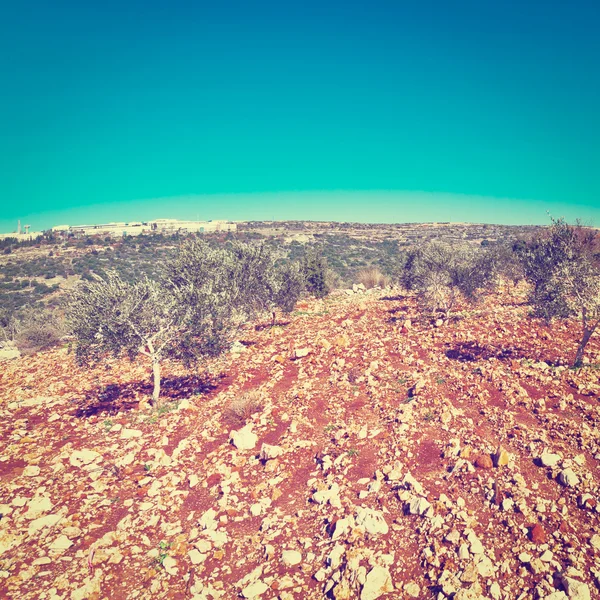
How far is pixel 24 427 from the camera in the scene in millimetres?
12820

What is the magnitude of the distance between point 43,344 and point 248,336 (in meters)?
16.0

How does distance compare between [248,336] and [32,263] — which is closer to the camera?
[248,336]

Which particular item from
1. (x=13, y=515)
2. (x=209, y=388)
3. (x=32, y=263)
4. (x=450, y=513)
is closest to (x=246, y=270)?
(x=209, y=388)

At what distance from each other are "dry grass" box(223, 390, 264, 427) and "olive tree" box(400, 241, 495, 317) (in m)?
14.7

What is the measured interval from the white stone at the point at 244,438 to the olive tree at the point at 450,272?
16.0 meters

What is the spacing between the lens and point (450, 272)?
2294cm

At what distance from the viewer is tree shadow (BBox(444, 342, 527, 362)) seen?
15016 mm

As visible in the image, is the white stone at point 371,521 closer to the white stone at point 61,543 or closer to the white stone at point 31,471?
the white stone at point 61,543

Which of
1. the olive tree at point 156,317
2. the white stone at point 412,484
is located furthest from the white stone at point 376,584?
the olive tree at point 156,317

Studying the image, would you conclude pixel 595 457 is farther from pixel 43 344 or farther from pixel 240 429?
pixel 43 344

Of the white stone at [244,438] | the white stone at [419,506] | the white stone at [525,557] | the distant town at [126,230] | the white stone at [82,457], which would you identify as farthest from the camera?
the distant town at [126,230]

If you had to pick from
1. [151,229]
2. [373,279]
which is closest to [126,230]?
[151,229]

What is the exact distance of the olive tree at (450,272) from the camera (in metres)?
22.8

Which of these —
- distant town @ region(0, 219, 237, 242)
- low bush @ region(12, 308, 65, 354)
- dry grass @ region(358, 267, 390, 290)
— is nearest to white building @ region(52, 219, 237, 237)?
distant town @ region(0, 219, 237, 242)
